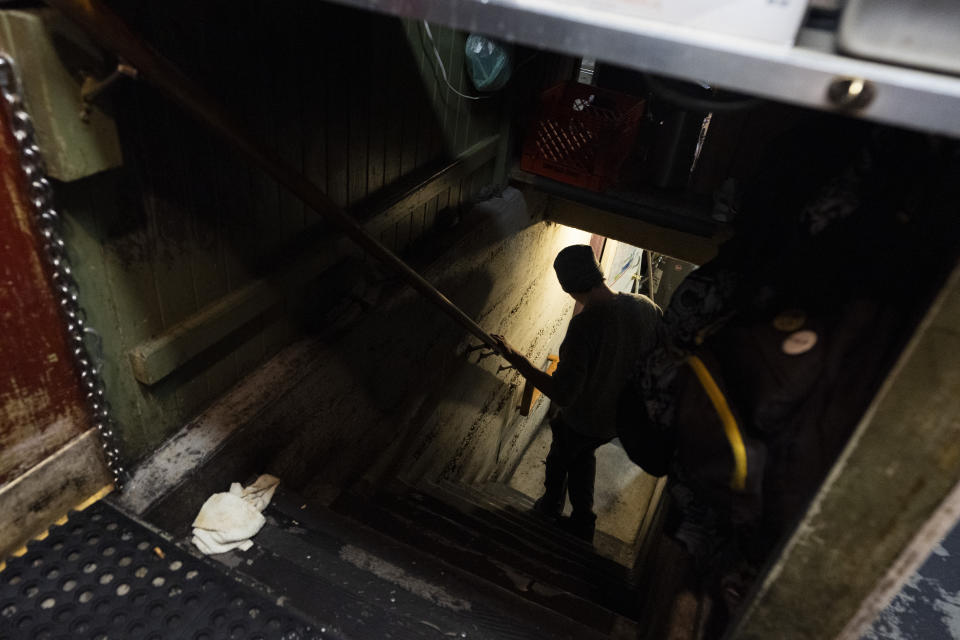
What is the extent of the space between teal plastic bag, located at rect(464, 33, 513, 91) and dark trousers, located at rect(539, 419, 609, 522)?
2.56m

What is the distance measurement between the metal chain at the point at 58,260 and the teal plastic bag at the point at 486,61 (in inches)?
109

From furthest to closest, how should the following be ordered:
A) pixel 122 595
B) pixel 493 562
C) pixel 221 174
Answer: pixel 493 562 → pixel 221 174 → pixel 122 595

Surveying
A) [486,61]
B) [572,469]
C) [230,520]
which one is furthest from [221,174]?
[572,469]

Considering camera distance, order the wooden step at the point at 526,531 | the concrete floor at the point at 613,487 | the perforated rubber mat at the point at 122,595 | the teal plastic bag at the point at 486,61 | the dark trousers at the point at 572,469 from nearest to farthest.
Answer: the perforated rubber mat at the point at 122,595, the wooden step at the point at 526,531, the teal plastic bag at the point at 486,61, the dark trousers at the point at 572,469, the concrete floor at the point at 613,487

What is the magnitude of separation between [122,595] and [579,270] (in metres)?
2.88

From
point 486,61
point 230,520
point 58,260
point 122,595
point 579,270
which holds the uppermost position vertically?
point 486,61

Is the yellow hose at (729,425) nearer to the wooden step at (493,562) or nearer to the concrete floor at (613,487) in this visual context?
the wooden step at (493,562)

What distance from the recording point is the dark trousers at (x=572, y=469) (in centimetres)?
461

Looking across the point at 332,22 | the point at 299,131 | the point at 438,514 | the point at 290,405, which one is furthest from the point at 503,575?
the point at 332,22

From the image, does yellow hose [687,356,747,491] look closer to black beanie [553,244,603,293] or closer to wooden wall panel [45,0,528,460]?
wooden wall panel [45,0,528,460]

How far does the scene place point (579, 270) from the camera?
3807mm

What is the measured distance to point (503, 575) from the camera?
111 inches

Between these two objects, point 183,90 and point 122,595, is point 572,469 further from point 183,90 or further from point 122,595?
point 183,90

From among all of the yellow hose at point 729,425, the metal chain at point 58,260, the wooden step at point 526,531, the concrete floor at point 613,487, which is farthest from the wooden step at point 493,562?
the concrete floor at point 613,487
